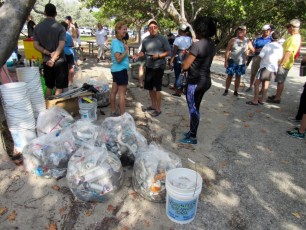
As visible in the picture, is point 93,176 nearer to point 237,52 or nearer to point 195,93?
point 195,93

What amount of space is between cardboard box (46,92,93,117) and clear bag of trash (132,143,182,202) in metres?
2.19

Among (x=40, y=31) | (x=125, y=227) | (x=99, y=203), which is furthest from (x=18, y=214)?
(x=40, y=31)

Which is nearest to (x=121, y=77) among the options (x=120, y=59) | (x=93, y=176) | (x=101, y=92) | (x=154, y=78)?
(x=120, y=59)

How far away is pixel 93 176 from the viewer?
260 centimetres

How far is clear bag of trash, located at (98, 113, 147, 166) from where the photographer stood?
3238 millimetres

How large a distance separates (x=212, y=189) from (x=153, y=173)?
0.81m

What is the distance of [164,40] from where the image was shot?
4.52 meters

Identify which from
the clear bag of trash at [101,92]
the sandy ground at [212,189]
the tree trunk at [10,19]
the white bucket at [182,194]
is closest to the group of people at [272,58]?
the sandy ground at [212,189]

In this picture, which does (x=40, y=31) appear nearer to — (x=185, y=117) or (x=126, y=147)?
(x=126, y=147)

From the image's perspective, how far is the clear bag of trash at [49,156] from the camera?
2.99 metres

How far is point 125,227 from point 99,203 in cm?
44

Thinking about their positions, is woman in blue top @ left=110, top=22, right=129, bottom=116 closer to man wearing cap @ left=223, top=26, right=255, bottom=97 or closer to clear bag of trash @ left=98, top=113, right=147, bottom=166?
clear bag of trash @ left=98, top=113, right=147, bottom=166

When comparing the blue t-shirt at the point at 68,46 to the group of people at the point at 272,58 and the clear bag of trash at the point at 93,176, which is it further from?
the clear bag of trash at the point at 93,176

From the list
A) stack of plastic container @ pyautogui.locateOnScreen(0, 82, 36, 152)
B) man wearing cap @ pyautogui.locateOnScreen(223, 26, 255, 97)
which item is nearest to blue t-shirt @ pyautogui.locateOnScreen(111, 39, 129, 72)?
stack of plastic container @ pyautogui.locateOnScreen(0, 82, 36, 152)
